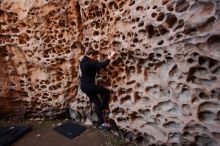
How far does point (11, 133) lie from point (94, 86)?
1.84 meters

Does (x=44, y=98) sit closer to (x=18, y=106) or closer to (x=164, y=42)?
(x=18, y=106)

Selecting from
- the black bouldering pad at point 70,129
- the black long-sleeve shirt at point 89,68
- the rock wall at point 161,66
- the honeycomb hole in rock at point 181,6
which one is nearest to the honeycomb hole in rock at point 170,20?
the rock wall at point 161,66

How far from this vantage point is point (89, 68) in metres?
4.70

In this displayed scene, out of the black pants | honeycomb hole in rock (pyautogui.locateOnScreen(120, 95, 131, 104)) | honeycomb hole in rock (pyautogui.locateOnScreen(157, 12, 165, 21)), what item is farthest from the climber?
honeycomb hole in rock (pyautogui.locateOnScreen(157, 12, 165, 21))

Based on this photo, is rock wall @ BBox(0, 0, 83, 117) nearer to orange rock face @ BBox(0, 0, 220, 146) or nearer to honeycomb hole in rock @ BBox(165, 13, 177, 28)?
orange rock face @ BBox(0, 0, 220, 146)

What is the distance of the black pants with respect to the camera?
15.6 ft

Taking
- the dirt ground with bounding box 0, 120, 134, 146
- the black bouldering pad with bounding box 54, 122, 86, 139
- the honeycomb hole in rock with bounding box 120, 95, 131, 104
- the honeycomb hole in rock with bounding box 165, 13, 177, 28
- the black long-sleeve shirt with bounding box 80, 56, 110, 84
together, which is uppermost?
the honeycomb hole in rock with bounding box 165, 13, 177, 28

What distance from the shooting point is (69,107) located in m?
5.84

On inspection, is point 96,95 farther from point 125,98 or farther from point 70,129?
point 70,129

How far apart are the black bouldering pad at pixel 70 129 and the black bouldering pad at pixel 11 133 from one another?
60 centimetres

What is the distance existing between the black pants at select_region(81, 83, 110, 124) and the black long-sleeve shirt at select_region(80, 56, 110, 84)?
0.29 ft

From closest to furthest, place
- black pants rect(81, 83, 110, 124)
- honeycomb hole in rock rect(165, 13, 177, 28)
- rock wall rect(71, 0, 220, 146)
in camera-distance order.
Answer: rock wall rect(71, 0, 220, 146)
honeycomb hole in rock rect(165, 13, 177, 28)
black pants rect(81, 83, 110, 124)

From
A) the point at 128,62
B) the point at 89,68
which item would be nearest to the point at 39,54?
the point at 89,68

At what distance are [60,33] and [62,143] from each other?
2111 millimetres
